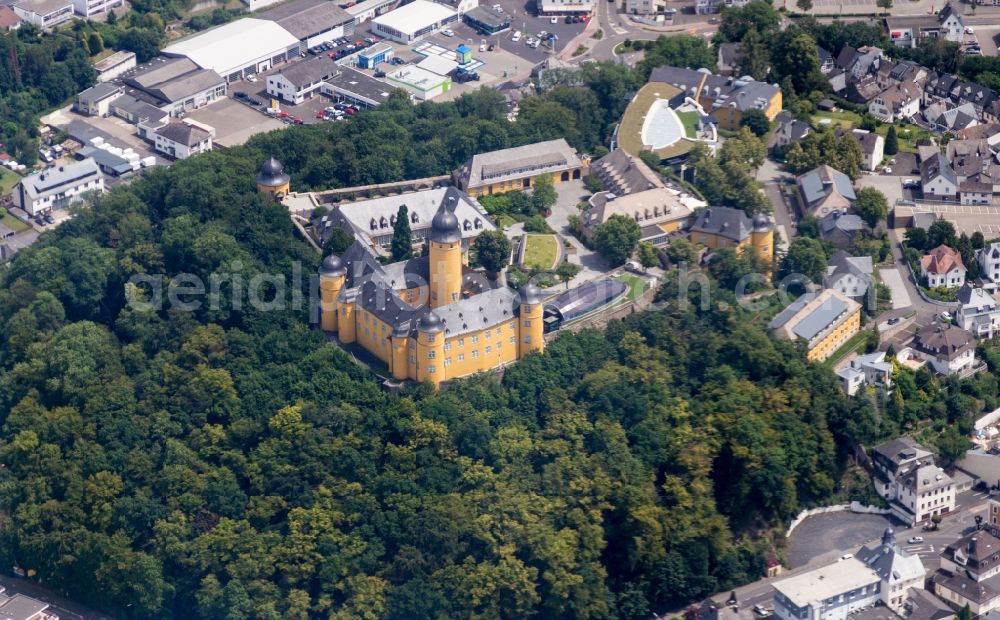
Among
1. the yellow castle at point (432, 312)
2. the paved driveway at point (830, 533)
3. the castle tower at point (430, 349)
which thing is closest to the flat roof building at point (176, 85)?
the yellow castle at point (432, 312)

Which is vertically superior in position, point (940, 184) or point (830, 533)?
point (940, 184)

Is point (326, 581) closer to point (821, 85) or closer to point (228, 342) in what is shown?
point (228, 342)

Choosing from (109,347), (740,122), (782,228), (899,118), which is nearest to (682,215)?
(782,228)

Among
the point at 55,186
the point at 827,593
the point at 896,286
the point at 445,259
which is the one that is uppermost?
the point at 445,259

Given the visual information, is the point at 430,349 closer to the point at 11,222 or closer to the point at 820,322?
the point at 820,322

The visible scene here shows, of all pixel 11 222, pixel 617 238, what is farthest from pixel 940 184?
pixel 11 222

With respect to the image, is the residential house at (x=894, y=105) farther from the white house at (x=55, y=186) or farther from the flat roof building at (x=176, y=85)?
the white house at (x=55, y=186)
